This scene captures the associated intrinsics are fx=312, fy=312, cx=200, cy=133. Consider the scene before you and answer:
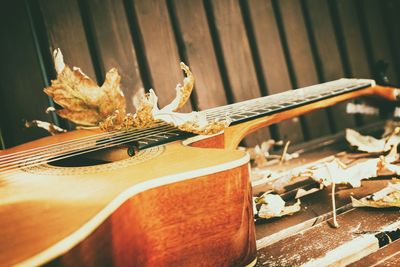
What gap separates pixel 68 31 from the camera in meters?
1.86

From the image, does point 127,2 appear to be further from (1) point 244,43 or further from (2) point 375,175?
(2) point 375,175

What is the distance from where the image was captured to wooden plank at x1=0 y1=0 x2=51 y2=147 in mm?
1797

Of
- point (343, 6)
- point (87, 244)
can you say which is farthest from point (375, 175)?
point (343, 6)

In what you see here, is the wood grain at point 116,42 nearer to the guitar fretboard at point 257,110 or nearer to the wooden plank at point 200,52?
the wooden plank at point 200,52

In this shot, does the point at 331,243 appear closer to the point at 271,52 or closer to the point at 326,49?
the point at 271,52

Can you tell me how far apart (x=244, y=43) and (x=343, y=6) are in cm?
93

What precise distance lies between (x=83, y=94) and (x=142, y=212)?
854mm

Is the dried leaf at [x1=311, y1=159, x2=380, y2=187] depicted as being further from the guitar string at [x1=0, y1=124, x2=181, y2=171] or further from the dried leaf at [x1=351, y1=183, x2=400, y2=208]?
the guitar string at [x1=0, y1=124, x2=181, y2=171]

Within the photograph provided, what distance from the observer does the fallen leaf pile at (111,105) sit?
1271 mm

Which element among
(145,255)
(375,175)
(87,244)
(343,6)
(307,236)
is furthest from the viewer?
(343,6)

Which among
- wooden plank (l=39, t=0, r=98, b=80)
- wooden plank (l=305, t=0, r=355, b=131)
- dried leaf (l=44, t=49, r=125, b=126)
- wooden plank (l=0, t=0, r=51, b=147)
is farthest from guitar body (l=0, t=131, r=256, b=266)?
wooden plank (l=305, t=0, r=355, b=131)

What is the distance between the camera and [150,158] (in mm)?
1089

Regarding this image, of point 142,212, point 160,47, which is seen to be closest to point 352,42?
point 160,47

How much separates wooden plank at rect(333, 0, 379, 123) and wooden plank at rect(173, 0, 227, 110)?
1111 mm
